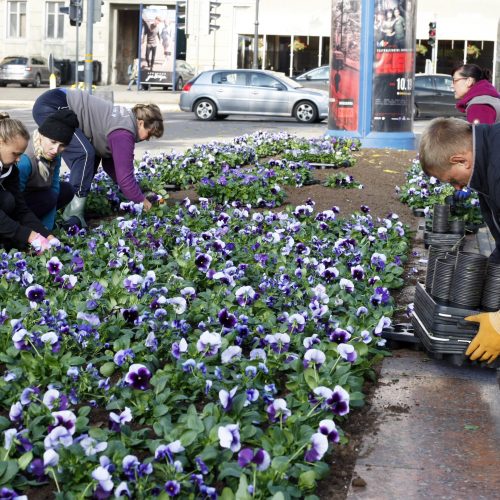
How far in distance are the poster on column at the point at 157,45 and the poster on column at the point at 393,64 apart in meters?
25.2

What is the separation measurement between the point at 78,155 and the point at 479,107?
3.14 m

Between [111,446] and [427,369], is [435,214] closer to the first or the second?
[427,369]

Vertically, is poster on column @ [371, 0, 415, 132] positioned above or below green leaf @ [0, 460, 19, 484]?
above

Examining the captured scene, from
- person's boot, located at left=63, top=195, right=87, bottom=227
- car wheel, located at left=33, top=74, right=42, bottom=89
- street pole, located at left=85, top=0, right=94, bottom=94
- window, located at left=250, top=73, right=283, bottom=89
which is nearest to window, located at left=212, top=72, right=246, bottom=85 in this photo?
window, located at left=250, top=73, right=283, bottom=89

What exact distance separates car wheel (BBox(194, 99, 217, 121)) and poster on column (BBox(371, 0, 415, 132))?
1179 centimetres

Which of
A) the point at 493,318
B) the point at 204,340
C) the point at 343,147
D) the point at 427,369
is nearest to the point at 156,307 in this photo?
the point at 204,340

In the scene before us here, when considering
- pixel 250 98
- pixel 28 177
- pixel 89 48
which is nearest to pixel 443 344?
pixel 28 177

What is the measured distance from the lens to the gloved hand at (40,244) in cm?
593

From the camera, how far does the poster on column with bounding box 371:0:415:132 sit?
15914 mm

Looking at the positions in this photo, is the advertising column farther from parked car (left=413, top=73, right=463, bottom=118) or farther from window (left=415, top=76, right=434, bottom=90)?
window (left=415, top=76, right=434, bottom=90)

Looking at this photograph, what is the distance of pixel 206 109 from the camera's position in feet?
90.5

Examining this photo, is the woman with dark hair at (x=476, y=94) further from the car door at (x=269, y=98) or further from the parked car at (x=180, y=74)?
the parked car at (x=180, y=74)

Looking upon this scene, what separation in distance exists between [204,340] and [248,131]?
19.2m

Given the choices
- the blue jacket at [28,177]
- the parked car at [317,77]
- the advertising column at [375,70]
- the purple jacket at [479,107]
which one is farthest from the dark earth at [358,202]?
the parked car at [317,77]
